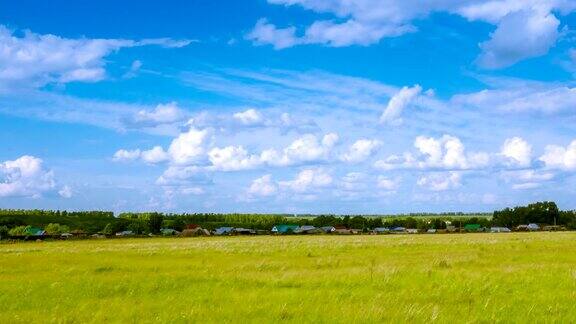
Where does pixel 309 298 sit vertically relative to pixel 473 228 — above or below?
below

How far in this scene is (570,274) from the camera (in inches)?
728

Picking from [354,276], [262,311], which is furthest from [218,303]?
[354,276]

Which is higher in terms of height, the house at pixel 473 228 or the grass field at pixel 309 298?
the house at pixel 473 228

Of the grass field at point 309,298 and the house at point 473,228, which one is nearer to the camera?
the grass field at point 309,298

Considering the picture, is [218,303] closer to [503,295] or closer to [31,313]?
[31,313]

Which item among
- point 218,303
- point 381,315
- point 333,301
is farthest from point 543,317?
point 218,303

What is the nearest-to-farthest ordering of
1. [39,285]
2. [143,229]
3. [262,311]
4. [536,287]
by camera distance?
[262,311] < [536,287] < [39,285] < [143,229]

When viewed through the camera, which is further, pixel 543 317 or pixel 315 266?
pixel 315 266

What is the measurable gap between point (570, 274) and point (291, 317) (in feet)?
37.5

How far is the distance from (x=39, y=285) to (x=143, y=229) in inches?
5259

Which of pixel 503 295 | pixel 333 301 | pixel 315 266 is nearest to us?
pixel 333 301

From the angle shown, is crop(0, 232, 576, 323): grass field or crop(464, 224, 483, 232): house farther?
crop(464, 224, 483, 232): house

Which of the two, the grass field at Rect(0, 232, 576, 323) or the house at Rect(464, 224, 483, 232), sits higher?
the house at Rect(464, 224, 483, 232)

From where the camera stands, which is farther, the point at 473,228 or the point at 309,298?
the point at 473,228
